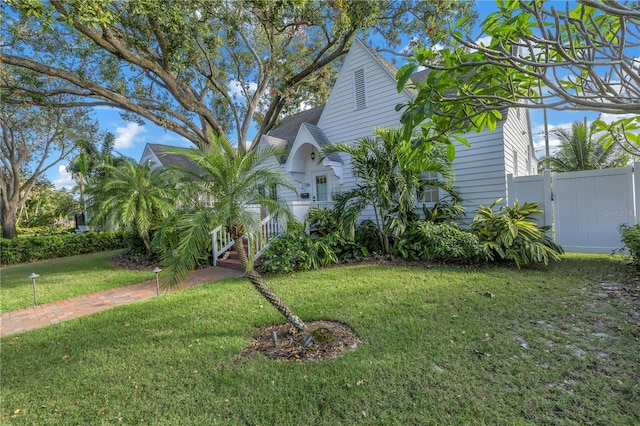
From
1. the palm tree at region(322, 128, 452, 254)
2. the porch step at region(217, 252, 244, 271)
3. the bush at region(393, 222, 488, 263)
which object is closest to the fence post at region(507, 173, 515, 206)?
the palm tree at region(322, 128, 452, 254)

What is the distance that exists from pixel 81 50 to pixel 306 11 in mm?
7639

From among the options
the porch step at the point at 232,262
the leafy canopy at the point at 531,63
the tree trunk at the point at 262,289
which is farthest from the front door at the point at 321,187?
the leafy canopy at the point at 531,63

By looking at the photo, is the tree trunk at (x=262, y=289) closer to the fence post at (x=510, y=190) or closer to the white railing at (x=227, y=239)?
the white railing at (x=227, y=239)

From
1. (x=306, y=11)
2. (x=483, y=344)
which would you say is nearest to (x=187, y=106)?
(x=306, y=11)

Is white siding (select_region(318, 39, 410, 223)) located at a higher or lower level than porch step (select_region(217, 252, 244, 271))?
higher

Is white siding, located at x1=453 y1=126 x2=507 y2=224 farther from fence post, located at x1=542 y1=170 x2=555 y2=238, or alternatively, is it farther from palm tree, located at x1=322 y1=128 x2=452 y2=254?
palm tree, located at x1=322 y1=128 x2=452 y2=254

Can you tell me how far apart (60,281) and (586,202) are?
45.8 ft

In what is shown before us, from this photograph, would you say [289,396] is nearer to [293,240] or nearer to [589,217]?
[293,240]

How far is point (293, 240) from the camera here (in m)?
7.49

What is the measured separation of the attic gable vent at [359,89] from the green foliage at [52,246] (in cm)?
996

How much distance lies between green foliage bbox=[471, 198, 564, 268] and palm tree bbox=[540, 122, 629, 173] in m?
8.89

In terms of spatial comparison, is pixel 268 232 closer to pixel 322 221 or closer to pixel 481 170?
pixel 322 221

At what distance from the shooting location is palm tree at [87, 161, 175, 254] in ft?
28.6

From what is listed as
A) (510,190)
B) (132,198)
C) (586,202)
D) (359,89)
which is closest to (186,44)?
(132,198)
